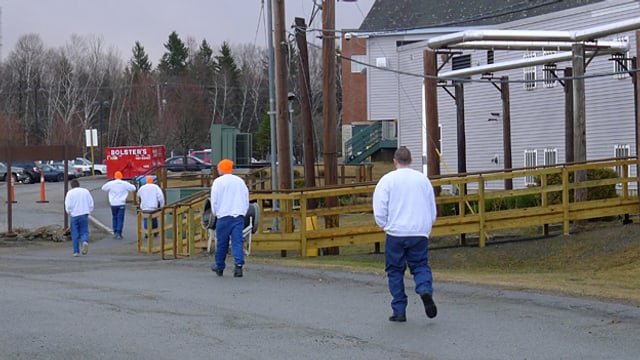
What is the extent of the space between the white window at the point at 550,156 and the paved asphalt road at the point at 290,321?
23256 millimetres

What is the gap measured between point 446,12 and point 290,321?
1596 inches

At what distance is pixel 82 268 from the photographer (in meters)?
18.1

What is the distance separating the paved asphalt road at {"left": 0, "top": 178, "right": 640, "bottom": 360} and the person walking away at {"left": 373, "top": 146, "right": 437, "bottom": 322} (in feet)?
1.47

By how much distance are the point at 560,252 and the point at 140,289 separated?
10.6 metres

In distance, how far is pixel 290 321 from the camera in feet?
32.7

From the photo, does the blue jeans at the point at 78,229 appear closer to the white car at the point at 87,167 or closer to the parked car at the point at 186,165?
the parked car at the point at 186,165

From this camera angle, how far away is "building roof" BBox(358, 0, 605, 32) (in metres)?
43.0

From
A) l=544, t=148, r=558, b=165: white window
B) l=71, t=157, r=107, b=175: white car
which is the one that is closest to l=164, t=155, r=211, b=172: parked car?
l=71, t=157, r=107, b=175: white car

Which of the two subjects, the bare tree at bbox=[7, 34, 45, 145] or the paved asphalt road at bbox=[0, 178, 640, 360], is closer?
the paved asphalt road at bbox=[0, 178, 640, 360]

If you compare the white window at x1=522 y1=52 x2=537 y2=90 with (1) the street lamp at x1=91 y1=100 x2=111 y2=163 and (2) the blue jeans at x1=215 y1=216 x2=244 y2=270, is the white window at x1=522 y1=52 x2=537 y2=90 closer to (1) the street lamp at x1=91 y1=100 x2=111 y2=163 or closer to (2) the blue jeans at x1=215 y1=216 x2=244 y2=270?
(2) the blue jeans at x1=215 y1=216 x2=244 y2=270

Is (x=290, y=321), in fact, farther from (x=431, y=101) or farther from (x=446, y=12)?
(x=446, y=12)

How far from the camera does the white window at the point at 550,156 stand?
1423 inches

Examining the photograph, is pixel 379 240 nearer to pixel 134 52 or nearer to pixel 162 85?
pixel 162 85

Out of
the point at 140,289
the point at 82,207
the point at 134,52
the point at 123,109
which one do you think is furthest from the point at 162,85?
the point at 140,289
